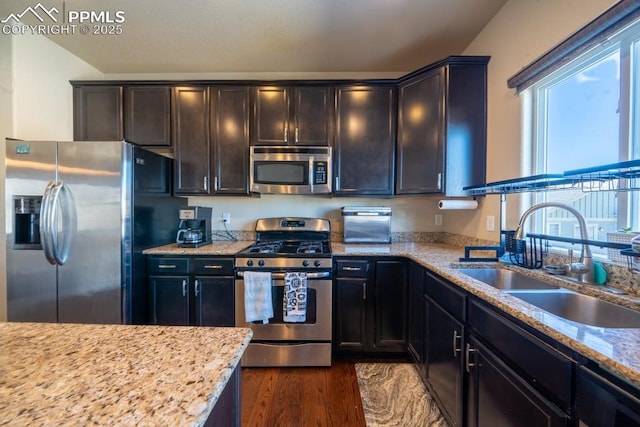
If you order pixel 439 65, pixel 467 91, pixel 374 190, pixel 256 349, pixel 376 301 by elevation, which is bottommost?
pixel 256 349

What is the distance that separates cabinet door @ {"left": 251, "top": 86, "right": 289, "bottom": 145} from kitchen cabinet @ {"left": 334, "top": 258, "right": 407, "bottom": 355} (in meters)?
1.30

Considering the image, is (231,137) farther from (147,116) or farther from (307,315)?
(307,315)

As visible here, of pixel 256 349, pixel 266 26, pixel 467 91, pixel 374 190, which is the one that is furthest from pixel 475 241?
pixel 266 26

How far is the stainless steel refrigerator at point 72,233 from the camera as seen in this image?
75.2 inches

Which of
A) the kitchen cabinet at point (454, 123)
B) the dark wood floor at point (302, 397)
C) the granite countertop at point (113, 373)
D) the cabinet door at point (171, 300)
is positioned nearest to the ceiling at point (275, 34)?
the kitchen cabinet at point (454, 123)

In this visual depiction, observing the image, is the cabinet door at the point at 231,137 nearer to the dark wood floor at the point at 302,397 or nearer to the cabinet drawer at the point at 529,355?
the dark wood floor at the point at 302,397

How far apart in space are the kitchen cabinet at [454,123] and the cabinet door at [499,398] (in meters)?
1.33

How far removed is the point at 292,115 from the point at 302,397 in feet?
7.54

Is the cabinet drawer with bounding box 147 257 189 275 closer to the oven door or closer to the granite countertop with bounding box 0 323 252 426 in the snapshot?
the oven door

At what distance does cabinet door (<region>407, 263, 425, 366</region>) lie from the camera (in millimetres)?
1896

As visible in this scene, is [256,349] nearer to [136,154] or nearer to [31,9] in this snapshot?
[136,154]

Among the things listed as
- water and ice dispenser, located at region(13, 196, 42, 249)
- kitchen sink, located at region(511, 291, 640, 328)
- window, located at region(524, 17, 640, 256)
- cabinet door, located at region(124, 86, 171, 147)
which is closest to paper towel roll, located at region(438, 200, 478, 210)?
window, located at region(524, 17, 640, 256)

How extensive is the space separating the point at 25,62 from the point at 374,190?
309 cm

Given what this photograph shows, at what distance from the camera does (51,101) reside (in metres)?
2.37
